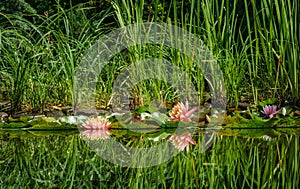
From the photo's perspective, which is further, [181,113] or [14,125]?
[14,125]

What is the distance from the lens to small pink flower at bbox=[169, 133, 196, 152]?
2.40m

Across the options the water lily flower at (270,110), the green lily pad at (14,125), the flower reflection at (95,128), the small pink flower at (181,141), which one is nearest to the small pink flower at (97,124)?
the flower reflection at (95,128)

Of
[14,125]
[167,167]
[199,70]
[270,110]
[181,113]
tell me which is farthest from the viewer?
[199,70]

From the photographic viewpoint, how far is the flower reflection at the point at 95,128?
3.09 m

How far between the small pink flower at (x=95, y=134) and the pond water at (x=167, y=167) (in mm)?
332

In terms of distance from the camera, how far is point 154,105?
3.51 m

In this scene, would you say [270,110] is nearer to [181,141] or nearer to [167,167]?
[181,141]

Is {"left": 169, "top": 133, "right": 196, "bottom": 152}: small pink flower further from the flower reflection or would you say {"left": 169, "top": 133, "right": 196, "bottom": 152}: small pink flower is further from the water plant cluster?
the water plant cluster

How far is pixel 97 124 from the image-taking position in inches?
127

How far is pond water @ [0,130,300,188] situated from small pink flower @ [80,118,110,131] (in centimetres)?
58

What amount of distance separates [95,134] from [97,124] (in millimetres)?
113

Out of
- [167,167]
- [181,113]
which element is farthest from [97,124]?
[167,167]

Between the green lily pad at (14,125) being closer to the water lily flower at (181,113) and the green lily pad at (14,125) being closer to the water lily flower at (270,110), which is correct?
the water lily flower at (181,113)

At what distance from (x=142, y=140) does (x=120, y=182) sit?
1120 millimetres
